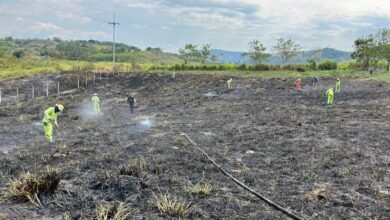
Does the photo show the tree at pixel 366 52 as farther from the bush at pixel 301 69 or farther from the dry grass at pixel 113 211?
the dry grass at pixel 113 211

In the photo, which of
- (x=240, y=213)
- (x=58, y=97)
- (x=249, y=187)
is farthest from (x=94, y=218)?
(x=58, y=97)

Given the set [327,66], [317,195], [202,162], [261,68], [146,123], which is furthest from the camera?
[261,68]

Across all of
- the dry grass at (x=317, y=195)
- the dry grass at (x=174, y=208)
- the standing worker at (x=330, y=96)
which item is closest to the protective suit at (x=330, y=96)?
the standing worker at (x=330, y=96)

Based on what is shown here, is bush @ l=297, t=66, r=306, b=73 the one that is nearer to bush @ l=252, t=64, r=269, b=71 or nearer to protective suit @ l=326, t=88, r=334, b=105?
bush @ l=252, t=64, r=269, b=71

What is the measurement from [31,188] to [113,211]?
2.44m

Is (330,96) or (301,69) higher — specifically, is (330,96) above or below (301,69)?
below

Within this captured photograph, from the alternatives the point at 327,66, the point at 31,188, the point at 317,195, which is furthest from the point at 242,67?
the point at 31,188

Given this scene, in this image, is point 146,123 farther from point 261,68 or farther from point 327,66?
point 327,66

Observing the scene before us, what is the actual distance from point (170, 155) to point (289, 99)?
2014 cm

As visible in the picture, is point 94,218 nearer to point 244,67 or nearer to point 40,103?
point 40,103

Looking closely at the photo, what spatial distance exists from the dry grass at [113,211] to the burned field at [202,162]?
33mm

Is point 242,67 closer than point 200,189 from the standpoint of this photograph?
No

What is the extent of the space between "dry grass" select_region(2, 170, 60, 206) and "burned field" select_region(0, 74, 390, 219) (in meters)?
0.03

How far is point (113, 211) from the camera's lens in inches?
350
